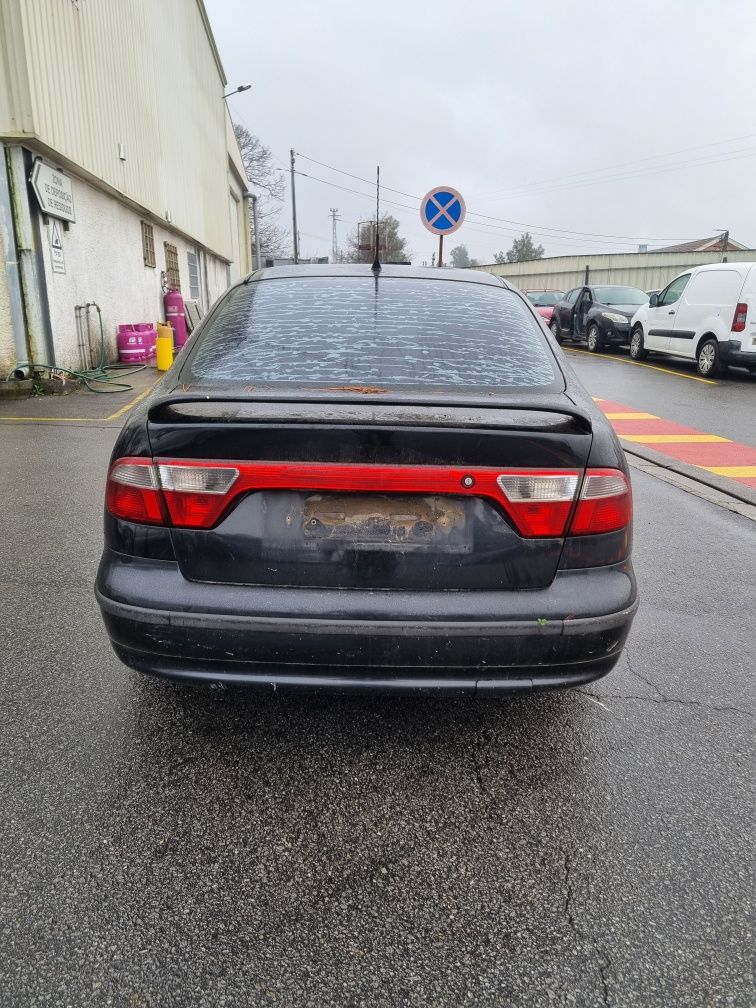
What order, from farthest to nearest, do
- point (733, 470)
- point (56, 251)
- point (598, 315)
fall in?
point (598, 315) → point (56, 251) → point (733, 470)

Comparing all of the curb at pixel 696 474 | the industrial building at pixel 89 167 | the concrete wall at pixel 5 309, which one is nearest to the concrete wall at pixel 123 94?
the industrial building at pixel 89 167

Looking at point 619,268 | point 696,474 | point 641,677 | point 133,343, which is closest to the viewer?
point 641,677

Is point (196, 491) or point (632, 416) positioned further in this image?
point (632, 416)

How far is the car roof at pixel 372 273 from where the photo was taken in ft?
10.9

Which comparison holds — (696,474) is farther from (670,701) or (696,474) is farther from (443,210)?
(443,210)

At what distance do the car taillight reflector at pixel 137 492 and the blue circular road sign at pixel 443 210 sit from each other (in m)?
10.6

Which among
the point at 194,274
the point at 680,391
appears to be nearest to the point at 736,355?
the point at 680,391

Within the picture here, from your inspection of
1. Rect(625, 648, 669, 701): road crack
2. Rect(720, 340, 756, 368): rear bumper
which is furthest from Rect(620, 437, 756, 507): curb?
Rect(720, 340, 756, 368): rear bumper

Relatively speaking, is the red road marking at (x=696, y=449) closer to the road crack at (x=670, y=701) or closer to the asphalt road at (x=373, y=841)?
the road crack at (x=670, y=701)

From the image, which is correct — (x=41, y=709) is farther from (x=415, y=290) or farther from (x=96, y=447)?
(x=96, y=447)

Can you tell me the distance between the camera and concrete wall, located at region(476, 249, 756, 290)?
36.2 meters

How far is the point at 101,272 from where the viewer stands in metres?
11.9

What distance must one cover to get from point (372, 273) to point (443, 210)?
9.35 metres

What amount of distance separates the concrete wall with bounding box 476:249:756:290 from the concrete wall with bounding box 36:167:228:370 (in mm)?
21725
